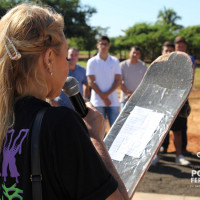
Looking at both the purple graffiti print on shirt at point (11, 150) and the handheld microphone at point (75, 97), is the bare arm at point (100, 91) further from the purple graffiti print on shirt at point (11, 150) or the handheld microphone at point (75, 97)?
the purple graffiti print on shirt at point (11, 150)

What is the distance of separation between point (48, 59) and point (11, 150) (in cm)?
34

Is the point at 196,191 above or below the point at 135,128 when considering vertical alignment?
below

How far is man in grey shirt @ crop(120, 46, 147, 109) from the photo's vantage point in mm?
5438

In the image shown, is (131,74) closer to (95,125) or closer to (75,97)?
(75,97)

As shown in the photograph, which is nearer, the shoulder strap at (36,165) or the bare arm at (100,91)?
the shoulder strap at (36,165)

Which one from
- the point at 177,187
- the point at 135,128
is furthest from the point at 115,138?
the point at 177,187

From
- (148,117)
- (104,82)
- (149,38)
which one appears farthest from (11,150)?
(149,38)

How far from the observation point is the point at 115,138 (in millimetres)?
2152

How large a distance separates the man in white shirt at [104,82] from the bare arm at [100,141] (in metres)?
3.65

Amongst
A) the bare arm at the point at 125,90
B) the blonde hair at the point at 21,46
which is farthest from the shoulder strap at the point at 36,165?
the bare arm at the point at 125,90

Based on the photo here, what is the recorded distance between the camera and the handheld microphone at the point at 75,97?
1336 mm

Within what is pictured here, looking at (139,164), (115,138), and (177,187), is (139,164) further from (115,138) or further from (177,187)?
(177,187)

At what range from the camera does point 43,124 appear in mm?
912

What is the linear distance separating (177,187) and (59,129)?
137 inches
